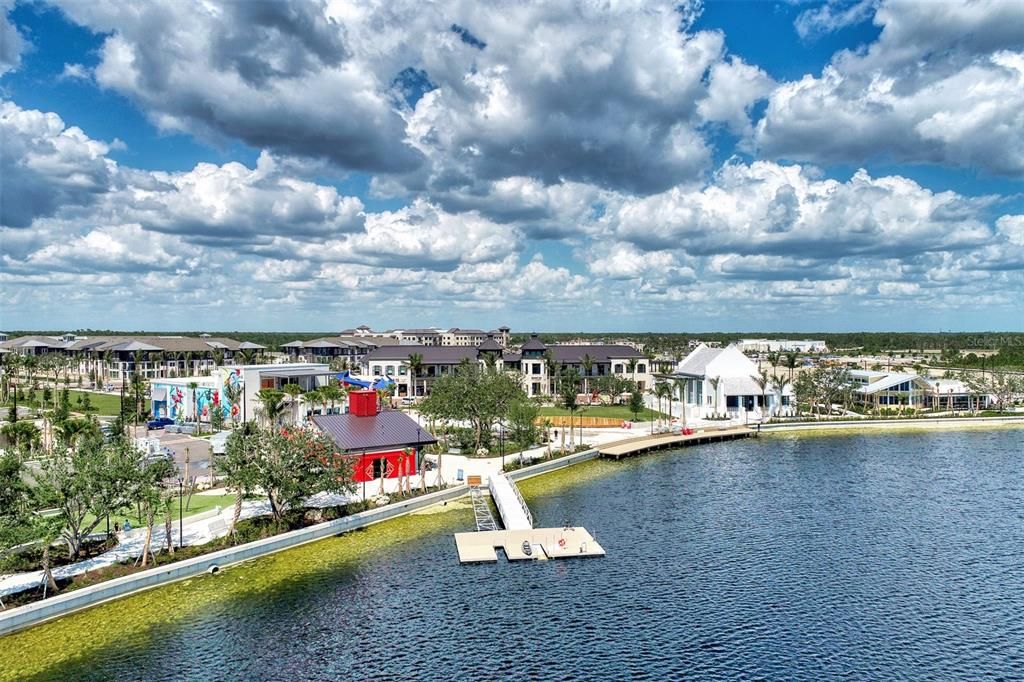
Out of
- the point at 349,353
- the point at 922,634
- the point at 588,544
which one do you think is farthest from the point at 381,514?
the point at 349,353

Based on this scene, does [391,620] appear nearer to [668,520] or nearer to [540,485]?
[668,520]

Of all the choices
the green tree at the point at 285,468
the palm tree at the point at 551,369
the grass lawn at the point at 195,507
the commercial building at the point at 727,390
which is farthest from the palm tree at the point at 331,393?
the commercial building at the point at 727,390

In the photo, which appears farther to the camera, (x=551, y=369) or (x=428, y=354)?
(x=551, y=369)

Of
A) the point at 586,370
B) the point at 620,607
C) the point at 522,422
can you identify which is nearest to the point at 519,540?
the point at 620,607

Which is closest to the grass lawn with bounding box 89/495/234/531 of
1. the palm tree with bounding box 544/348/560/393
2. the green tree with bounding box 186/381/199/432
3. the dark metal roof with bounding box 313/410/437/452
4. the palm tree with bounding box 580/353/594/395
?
the dark metal roof with bounding box 313/410/437/452

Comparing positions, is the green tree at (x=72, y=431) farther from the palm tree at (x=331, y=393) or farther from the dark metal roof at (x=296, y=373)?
the dark metal roof at (x=296, y=373)

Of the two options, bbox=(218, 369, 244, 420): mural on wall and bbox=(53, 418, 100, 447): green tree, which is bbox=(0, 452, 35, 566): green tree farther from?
bbox=(218, 369, 244, 420): mural on wall

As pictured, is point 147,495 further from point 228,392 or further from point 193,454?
point 228,392
